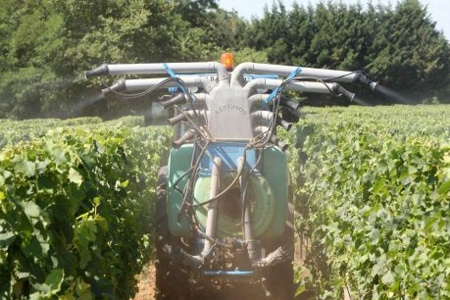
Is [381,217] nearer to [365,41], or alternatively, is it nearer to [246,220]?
[246,220]

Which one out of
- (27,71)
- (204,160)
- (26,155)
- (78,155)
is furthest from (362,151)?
(27,71)

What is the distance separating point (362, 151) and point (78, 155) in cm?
278

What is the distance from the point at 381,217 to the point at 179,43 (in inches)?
1657

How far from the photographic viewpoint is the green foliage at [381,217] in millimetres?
4645

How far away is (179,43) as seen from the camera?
47094mm

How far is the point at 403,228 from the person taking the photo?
17.6 feet

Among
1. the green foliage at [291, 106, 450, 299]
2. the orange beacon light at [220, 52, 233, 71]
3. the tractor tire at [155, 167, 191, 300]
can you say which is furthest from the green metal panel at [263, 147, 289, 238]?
the orange beacon light at [220, 52, 233, 71]

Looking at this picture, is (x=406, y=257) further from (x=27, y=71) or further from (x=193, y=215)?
(x=27, y=71)

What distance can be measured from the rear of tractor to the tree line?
32380mm

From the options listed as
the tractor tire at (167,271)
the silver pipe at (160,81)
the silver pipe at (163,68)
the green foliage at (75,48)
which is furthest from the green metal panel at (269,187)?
the green foliage at (75,48)

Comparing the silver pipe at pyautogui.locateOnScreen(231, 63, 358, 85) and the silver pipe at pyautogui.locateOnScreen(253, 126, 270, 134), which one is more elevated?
the silver pipe at pyautogui.locateOnScreen(231, 63, 358, 85)

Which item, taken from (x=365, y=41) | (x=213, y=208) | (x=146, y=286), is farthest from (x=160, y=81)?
(x=365, y=41)

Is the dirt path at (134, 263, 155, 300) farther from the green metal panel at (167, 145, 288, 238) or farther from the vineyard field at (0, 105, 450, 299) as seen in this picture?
the green metal panel at (167, 145, 288, 238)

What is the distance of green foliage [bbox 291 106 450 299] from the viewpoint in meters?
4.64
